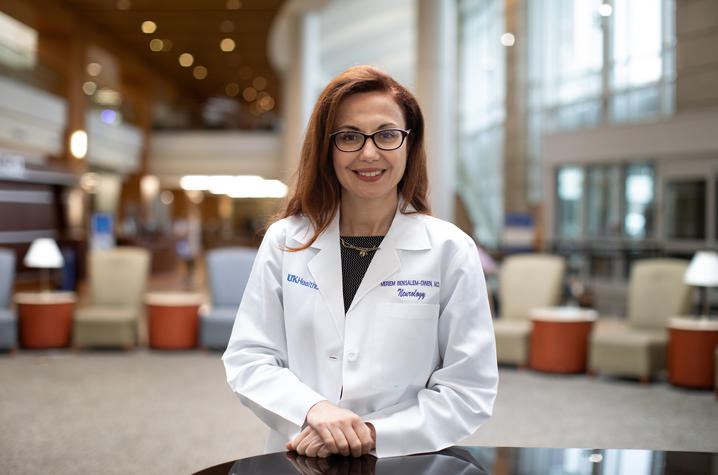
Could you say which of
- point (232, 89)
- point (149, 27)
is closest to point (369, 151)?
point (149, 27)

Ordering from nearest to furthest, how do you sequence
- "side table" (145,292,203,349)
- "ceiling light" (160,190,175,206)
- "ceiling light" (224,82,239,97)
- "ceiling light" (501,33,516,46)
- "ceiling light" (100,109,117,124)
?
1. "side table" (145,292,203,349)
2. "ceiling light" (501,33,516,46)
3. "ceiling light" (100,109,117,124)
4. "ceiling light" (224,82,239,97)
5. "ceiling light" (160,190,175,206)

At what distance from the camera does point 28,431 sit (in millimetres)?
5148

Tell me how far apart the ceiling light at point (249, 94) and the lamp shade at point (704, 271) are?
27649mm

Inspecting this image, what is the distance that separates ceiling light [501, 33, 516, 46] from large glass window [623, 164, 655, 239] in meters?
5.39

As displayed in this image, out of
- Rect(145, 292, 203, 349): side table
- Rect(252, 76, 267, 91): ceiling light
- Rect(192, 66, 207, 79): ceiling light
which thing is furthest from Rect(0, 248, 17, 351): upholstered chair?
Rect(252, 76, 267, 91): ceiling light

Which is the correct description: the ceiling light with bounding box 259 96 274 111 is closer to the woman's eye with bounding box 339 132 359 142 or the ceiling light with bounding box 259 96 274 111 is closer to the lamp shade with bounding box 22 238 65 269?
the lamp shade with bounding box 22 238 65 269

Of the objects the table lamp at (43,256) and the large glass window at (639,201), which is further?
the large glass window at (639,201)

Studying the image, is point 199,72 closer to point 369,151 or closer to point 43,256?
point 43,256

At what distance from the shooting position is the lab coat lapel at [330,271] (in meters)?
1.57

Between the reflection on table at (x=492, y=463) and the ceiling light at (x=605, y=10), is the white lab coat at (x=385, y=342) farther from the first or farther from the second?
the ceiling light at (x=605, y=10)

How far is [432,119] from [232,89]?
2190cm

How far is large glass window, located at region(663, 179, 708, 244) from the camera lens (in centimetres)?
1198

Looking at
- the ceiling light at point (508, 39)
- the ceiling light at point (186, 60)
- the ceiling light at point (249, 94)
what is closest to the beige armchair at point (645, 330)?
the ceiling light at point (508, 39)

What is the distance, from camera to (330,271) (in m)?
1.61
